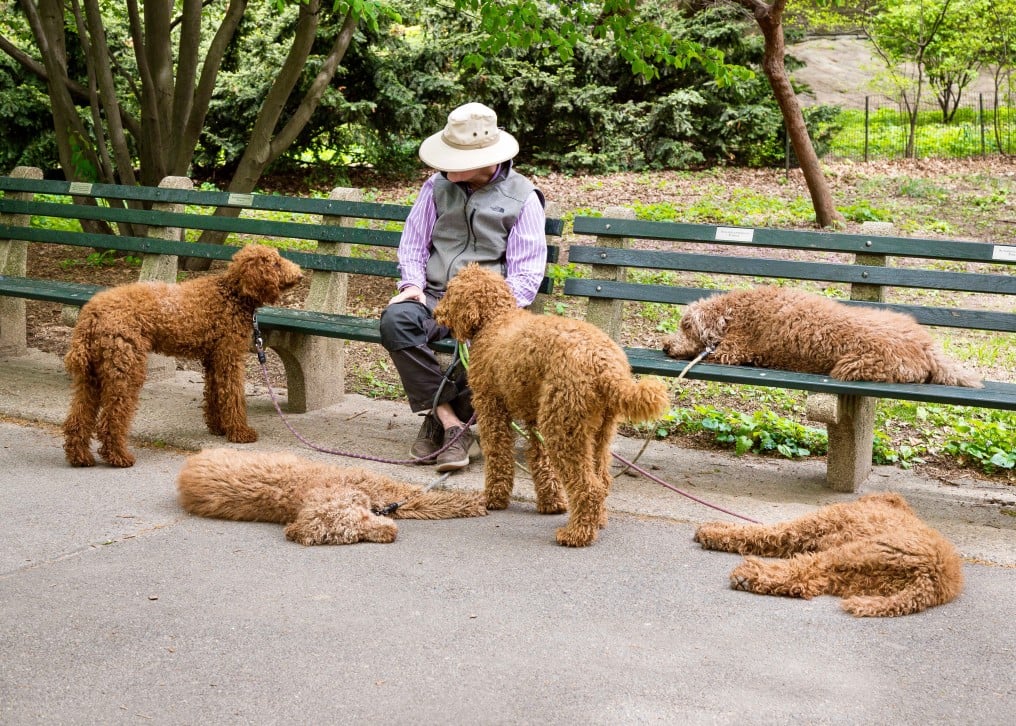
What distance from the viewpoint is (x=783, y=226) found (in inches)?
447

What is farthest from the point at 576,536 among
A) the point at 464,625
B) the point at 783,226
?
the point at 783,226

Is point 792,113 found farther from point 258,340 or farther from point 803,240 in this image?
point 258,340

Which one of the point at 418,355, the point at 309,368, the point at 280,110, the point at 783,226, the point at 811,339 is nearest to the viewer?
the point at 811,339

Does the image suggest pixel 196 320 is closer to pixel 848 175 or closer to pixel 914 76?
pixel 848 175

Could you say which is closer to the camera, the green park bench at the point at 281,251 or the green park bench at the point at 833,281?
the green park bench at the point at 833,281

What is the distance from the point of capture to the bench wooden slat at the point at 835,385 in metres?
4.34

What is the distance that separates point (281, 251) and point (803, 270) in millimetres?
3289

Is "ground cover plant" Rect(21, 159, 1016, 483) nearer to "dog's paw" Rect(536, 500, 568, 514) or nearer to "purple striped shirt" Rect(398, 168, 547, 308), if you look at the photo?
"purple striped shirt" Rect(398, 168, 547, 308)

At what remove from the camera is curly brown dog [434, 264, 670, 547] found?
3938 millimetres

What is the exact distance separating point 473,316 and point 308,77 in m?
10.3

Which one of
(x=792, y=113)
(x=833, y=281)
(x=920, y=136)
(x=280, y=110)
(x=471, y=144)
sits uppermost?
(x=920, y=136)

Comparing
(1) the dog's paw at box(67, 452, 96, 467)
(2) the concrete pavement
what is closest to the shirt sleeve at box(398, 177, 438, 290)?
(2) the concrete pavement

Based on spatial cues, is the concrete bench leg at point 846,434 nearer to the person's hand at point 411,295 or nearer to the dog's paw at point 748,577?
the dog's paw at point 748,577

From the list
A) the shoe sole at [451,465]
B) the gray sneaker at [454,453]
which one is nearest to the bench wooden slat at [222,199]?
the gray sneaker at [454,453]
